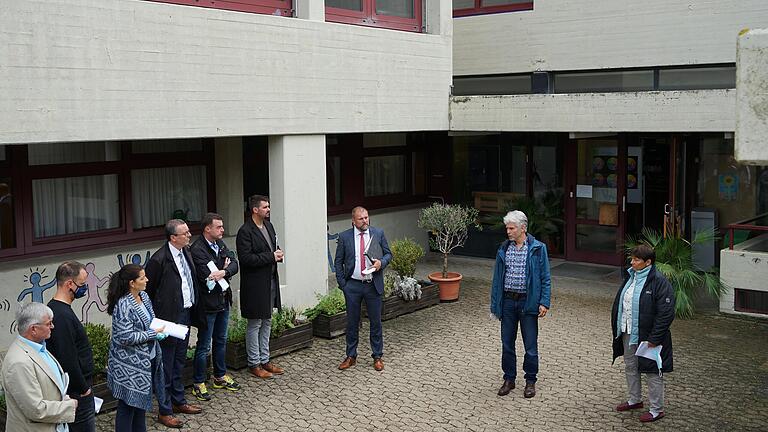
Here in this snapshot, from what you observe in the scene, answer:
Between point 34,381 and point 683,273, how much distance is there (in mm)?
8986

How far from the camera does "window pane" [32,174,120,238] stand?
420 inches

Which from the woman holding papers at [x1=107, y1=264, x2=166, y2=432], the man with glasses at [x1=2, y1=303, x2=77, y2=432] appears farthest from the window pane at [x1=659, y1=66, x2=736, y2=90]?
the man with glasses at [x1=2, y1=303, x2=77, y2=432]

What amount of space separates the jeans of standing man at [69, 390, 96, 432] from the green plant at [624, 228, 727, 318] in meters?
7.91

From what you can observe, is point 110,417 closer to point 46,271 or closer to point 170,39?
point 46,271

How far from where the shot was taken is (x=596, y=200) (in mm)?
15258

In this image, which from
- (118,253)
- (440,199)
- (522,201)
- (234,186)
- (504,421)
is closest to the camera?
(504,421)

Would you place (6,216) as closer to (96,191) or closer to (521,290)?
(96,191)

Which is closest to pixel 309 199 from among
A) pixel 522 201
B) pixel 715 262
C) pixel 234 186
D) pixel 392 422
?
pixel 234 186

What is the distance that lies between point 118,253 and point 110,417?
3.68m

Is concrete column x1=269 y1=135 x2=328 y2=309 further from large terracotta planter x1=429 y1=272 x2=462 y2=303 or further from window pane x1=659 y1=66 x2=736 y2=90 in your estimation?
window pane x1=659 y1=66 x2=736 y2=90

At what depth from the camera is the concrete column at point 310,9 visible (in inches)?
437

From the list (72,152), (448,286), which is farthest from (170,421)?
(448,286)

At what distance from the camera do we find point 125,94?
9062 mm

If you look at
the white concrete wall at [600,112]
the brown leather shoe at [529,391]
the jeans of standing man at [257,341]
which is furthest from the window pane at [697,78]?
the jeans of standing man at [257,341]
